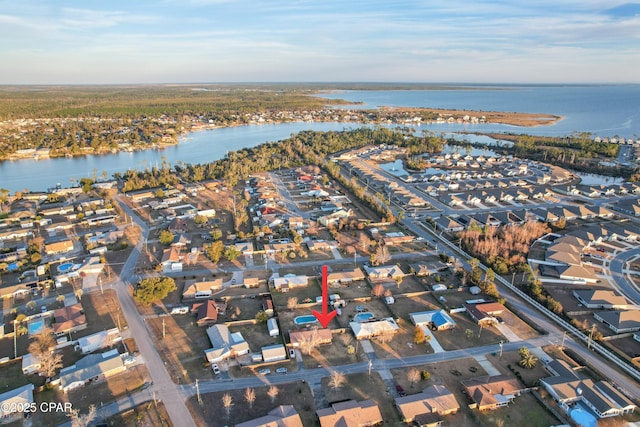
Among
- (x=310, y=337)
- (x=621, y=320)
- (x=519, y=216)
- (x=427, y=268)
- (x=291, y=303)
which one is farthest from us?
(x=519, y=216)

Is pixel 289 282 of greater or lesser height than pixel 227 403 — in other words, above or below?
above

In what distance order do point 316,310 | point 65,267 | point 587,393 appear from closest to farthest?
1. point 587,393
2. point 316,310
3. point 65,267

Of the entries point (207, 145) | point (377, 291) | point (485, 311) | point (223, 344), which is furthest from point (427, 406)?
point (207, 145)

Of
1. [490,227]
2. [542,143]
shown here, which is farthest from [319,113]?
[490,227]

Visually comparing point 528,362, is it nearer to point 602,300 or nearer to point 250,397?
point 602,300

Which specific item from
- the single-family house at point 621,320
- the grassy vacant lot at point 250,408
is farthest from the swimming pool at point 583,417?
the grassy vacant lot at point 250,408

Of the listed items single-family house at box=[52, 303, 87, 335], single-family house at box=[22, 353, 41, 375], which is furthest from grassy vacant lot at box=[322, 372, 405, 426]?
single-family house at box=[52, 303, 87, 335]

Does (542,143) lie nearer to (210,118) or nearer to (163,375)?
(163,375)

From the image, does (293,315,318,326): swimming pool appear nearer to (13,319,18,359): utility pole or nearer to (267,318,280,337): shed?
(267,318,280,337): shed
